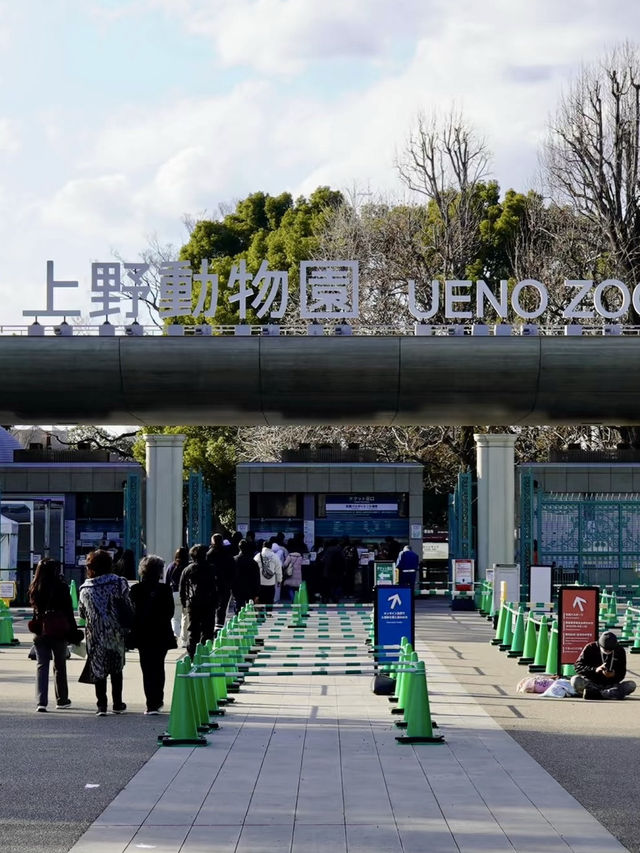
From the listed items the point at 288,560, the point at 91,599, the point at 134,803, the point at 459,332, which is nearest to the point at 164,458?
the point at 288,560

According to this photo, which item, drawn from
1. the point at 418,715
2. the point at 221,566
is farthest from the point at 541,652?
the point at 418,715

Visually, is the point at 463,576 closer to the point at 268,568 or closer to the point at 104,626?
the point at 268,568

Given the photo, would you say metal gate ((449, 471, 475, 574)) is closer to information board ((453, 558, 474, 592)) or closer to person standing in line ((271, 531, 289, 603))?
information board ((453, 558, 474, 592))

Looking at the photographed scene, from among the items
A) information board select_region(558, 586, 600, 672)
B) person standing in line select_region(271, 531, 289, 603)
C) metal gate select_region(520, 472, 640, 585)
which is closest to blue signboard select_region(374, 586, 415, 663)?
information board select_region(558, 586, 600, 672)

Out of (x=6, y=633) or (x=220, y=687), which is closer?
(x=220, y=687)

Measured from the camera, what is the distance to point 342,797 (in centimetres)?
1080

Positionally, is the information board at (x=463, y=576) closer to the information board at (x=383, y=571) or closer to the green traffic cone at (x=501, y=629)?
the information board at (x=383, y=571)

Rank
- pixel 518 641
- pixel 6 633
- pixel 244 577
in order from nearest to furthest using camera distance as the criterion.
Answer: pixel 518 641 < pixel 6 633 < pixel 244 577

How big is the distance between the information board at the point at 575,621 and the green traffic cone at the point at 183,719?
679 cm

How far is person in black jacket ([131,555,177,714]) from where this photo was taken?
15562mm

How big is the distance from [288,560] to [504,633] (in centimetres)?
842

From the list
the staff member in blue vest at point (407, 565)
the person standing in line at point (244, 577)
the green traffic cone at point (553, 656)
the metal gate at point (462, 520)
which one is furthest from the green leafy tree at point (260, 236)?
the green traffic cone at point (553, 656)

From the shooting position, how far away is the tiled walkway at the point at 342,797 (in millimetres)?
9320

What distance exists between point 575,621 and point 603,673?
1732 millimetres
